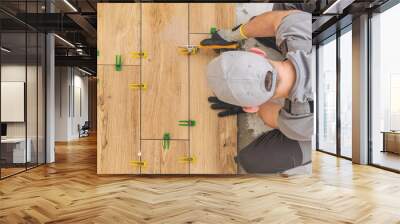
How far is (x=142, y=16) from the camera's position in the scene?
230 inches

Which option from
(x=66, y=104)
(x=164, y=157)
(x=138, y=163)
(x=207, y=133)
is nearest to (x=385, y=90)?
(x=207, y=133)

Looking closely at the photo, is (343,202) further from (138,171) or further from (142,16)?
(142,16)

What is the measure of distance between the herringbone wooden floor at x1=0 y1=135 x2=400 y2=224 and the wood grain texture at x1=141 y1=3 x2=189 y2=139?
0.87m

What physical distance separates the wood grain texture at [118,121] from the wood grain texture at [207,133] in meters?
0.89

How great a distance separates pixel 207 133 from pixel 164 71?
1.20 m

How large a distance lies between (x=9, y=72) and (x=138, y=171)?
8.64ft

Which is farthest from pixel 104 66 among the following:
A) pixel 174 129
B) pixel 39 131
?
pixel 39 131

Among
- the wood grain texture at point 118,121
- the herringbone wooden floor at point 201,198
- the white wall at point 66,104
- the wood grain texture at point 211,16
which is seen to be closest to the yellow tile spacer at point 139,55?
the wood grain texture at point 118,121

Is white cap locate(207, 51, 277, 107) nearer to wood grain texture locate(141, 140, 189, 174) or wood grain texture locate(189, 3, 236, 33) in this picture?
wood grain texture locate(189, 3, 236, 33)

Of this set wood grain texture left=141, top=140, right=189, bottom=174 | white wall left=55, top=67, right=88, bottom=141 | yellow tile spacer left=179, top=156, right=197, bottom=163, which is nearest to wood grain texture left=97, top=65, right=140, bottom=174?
wood grain texture left=141, top=140, right=189, bottom=174

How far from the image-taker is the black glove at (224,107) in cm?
574

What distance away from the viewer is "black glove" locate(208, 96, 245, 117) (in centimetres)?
574

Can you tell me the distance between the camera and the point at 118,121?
19.1 feet

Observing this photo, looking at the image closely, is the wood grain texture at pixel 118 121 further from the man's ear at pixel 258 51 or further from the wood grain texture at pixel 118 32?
the man's ear at pixel 258 51
